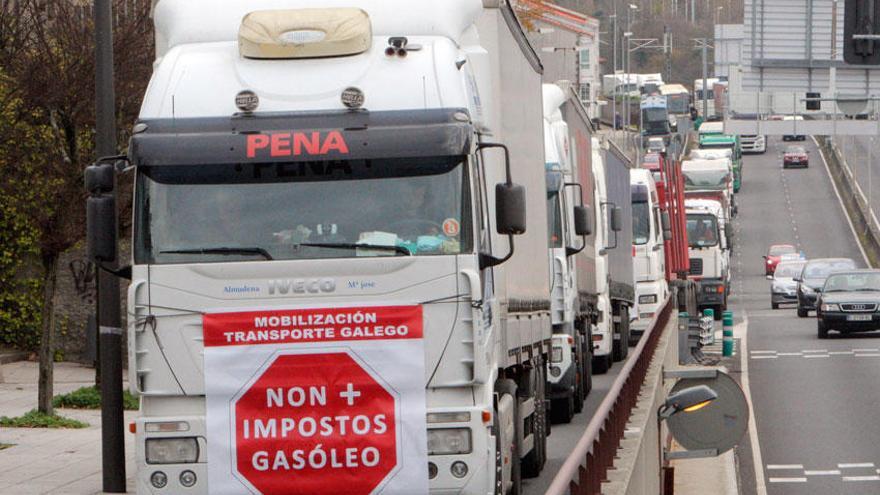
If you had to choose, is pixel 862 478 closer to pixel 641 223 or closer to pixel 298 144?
pixel 298 144

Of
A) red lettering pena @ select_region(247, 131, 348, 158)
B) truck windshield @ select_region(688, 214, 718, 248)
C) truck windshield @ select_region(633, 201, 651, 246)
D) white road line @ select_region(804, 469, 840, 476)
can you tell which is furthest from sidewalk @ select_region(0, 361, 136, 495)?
truck windshield @ select_region(688, 214, 718, 248)

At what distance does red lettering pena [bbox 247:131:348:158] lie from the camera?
1080 centimetres

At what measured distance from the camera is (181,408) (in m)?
10.8

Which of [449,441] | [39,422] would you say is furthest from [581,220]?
[449,441]

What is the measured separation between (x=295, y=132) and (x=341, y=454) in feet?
6.15

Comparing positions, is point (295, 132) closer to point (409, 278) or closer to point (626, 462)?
point (409, 278)

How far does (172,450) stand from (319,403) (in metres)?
0.91

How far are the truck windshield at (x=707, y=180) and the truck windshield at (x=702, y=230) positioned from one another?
721 inches

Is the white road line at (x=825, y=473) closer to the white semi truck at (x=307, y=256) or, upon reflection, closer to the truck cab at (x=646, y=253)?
the white semi truck at (x=307, y=256)

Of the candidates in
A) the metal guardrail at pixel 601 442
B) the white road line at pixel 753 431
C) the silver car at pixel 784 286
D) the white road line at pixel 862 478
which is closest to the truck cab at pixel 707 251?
the silver car at pixel 784 286

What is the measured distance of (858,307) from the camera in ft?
136

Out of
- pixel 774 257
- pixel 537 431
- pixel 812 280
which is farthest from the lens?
pixel 774 257

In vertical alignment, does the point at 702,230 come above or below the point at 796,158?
below

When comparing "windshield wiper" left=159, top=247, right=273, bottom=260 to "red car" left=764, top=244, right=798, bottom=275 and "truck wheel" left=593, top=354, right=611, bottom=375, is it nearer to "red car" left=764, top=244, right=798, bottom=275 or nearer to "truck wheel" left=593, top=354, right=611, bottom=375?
"truck wheel" left=593, top=354, right=611, bottom=375
